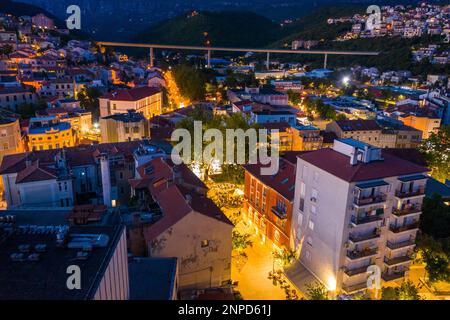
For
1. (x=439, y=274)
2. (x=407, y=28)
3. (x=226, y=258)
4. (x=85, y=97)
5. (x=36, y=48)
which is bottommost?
(x=439, y=274)

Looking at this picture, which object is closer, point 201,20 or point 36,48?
point 36,48

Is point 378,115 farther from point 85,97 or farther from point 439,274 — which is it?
point 85,97

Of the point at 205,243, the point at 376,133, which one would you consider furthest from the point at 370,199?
the point at 376,133

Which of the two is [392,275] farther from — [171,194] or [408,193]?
[171,194]

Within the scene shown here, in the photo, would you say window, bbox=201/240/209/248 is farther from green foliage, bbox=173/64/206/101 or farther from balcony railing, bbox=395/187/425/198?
green foliage, bbox=173/64/206/101

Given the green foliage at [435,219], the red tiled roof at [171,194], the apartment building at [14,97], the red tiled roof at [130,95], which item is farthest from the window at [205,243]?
the apartment building at [14,97]

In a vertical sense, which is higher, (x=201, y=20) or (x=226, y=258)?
(x=201, y=20)

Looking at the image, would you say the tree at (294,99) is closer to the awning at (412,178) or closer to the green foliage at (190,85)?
the green foliage at (190,85)
